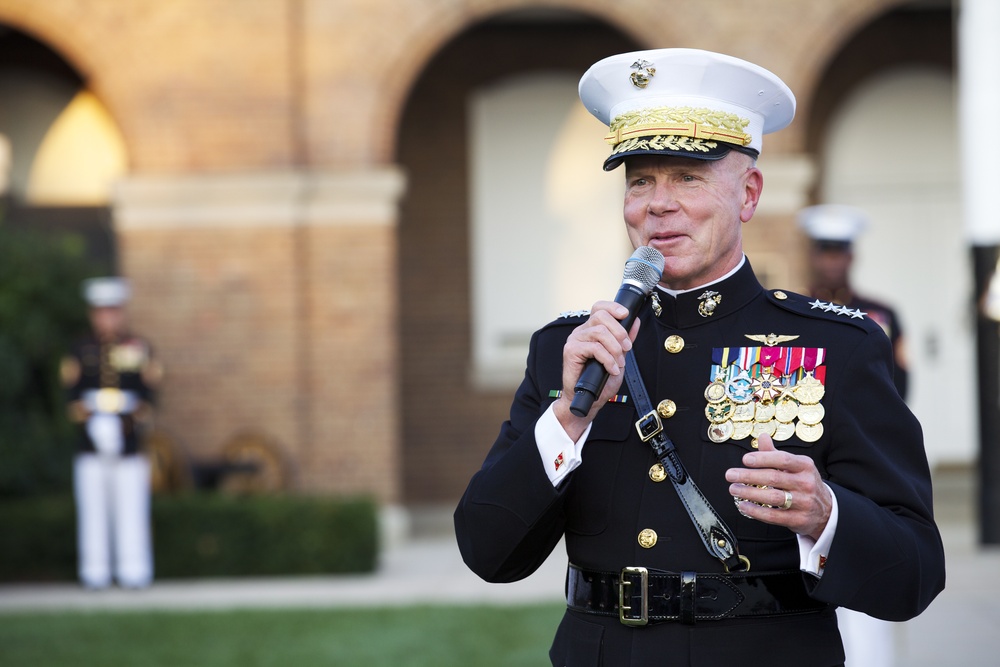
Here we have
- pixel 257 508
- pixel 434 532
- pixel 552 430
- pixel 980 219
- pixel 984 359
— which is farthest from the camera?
pixel 434 532

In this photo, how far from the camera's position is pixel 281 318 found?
37.6 feet

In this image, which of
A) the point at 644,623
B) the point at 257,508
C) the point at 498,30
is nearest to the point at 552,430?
the point at 644,623

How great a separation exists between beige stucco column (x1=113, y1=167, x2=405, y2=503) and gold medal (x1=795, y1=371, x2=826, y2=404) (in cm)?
911

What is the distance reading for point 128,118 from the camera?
37.8 ft

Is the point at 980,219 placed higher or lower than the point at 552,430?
higher

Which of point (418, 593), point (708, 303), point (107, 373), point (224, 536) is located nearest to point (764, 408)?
point (708, 303)

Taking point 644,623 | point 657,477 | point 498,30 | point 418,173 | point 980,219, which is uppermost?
point 498,30

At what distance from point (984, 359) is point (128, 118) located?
284 inches

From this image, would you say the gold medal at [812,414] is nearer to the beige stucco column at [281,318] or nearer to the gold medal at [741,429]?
the gold medal at [741,429]

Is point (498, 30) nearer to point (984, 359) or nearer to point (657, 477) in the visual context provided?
point (984, 359)

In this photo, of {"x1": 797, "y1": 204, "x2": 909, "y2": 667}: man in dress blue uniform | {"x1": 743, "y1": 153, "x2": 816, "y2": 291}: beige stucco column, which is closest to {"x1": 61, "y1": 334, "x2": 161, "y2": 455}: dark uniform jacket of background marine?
{"x1": 743, "y1": 153, "x2": 816, "y2": 291}: beige stucco column

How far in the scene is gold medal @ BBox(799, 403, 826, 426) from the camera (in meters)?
2.48

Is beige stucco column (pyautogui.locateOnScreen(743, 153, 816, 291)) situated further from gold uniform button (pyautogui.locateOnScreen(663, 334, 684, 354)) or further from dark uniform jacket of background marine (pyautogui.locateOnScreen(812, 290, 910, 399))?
gold uniform button (pyautogui.locateOnScreen(663, 334, 684, 354))

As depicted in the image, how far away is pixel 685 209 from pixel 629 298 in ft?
0.84
